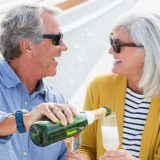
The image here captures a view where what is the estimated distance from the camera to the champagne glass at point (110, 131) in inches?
55.7

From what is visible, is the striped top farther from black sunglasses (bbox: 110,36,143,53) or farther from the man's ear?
the man's ear

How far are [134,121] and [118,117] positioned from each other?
10 cm

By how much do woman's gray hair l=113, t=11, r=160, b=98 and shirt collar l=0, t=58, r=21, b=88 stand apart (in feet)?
2.39

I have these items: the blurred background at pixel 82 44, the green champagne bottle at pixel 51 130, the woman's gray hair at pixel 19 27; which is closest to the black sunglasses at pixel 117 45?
the woman's gray hair at pixel 19 27

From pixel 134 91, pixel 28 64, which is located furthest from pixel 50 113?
pixel 134 91

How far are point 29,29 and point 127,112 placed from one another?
791 millimetres

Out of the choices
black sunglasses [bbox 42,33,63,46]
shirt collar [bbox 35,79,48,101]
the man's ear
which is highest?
black sunglasses [bbox 42,33,63,46]

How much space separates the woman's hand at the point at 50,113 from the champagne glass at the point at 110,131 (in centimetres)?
31

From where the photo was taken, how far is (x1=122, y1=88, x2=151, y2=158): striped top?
1840 millimetres

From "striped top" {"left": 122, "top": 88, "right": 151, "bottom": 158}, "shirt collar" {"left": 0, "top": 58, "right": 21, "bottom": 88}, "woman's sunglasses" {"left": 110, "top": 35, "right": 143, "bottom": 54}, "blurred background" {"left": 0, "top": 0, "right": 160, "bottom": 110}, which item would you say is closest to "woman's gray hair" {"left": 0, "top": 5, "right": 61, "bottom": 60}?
"shirt collar" {"left": 0, "top": 58, "right": 21, "bottom": 88}

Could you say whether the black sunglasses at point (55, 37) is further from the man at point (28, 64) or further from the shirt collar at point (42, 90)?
the shirt collar at point (42, 90)

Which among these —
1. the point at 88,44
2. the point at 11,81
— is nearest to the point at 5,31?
the point at 11,81

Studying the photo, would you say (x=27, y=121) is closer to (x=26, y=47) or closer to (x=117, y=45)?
(x=26, y=47)

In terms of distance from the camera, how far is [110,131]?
4.76ft
